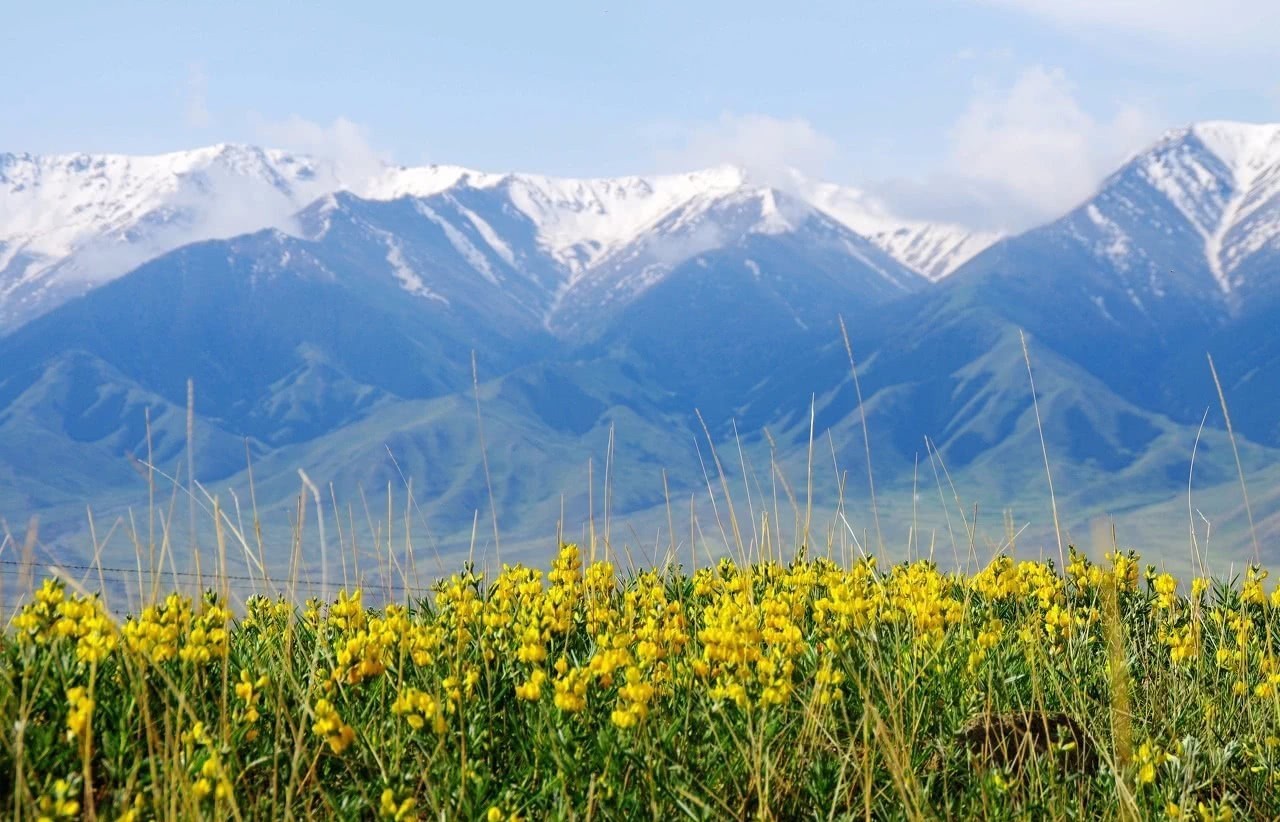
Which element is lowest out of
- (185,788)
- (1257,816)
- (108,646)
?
(1257,816)

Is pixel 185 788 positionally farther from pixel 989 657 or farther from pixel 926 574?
pixel 926 574

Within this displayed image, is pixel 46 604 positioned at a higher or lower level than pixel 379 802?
higher

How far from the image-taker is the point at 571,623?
586 cm

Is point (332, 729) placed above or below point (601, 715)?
above

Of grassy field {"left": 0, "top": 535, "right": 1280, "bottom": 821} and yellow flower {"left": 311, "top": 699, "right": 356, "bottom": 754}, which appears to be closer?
yellow flower {"left": 311, "top": 699, "right": 356, "bottom": 754}

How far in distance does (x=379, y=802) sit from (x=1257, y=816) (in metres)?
3.12

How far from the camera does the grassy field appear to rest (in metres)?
3.91

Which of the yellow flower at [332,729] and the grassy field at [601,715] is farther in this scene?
the grassy field at [601,715]

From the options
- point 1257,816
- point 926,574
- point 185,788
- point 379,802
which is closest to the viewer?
point 185,788

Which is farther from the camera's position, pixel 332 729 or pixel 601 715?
pixel 601 715

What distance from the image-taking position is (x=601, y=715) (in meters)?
4.63

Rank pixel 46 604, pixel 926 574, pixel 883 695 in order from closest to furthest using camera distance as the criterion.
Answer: pixel 46 604
pixel 883 695
pixel 926 574

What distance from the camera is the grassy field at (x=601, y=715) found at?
3908 mm

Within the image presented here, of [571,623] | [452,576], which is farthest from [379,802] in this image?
[452,576]
